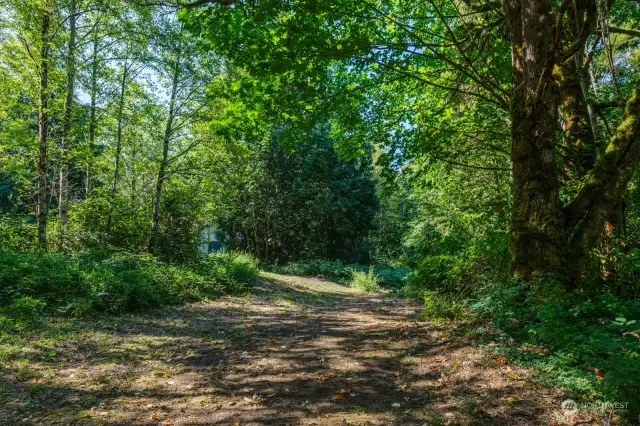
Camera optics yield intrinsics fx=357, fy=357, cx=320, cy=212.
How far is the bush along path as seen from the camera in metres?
2.95

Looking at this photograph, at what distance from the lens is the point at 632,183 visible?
230 inches

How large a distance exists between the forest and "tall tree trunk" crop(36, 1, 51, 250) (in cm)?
8

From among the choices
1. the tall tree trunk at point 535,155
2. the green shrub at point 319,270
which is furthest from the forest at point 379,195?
the green shrub at point 319,270

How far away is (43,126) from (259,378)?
9310 millimetres

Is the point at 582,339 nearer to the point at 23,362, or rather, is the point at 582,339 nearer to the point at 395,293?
the point at 23,362

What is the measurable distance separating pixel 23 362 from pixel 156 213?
844 centimetres

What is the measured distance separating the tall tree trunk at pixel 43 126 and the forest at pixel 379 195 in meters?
0.08

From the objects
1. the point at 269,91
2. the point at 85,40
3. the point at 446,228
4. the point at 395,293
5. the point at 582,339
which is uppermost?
the point at 85,40

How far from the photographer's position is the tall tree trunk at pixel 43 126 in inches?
354

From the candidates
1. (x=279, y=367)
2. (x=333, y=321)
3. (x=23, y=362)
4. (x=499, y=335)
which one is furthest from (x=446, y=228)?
(x=23, y=362)

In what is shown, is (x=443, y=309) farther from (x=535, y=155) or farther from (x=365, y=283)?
(x=365, y=283)

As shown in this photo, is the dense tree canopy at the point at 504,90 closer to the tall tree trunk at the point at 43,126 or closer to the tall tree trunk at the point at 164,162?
Result: the tall tree trunk at the point at 43,126

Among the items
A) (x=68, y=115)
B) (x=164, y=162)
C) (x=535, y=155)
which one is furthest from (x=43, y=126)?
(x=535, y=155)

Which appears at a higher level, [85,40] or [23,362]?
[85,40]
